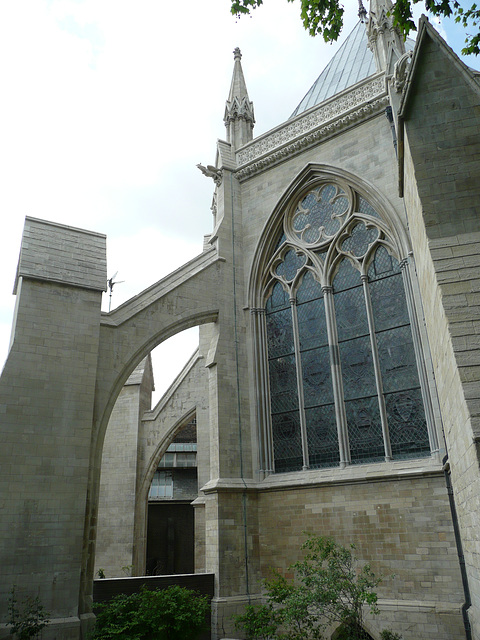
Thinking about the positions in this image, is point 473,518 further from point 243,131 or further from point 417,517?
point 243,131

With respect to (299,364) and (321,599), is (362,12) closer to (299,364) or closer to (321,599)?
(299,364)

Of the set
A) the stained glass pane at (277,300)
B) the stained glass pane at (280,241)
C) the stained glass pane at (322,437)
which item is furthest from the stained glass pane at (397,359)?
the stained glass pane at (280,241)

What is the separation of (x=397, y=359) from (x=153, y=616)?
706 cm

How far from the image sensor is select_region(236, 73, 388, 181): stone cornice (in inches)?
532

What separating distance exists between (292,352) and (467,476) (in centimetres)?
787

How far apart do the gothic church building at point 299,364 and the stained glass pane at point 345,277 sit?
57 millimetres

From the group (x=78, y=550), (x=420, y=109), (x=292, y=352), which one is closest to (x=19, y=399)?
(x=78, y=550)

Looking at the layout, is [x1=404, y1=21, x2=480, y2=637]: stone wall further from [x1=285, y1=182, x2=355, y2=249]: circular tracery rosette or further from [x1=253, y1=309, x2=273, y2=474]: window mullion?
[x1=253, y1=309, x2=273, y2=474]: window mullion

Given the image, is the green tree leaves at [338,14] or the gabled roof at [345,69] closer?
the green tree leaves at [338,14]

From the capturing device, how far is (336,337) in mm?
13000

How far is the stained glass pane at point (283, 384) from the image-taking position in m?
13.4

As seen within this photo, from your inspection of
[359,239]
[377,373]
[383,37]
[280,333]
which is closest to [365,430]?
[377,373]

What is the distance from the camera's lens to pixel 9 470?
9.96 meters

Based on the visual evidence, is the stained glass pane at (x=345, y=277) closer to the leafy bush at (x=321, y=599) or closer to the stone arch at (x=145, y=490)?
the leafy bush at (x=321, y=599)
